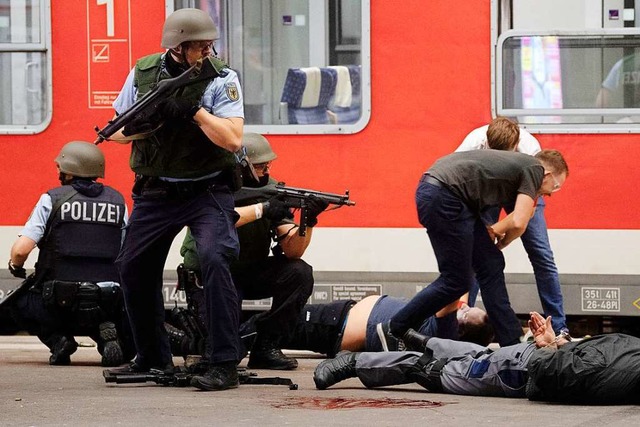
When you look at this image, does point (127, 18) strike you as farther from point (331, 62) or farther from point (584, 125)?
point (584, 125)

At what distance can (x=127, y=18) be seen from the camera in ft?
28.1

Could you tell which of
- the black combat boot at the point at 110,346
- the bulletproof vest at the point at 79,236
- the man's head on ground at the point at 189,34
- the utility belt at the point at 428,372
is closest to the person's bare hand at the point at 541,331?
the utility belt at the point at 428,372

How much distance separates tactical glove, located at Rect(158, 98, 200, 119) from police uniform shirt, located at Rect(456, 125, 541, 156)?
2.13 m

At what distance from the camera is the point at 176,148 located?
6.42 metres

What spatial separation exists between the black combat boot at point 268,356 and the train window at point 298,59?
1372 millimetres

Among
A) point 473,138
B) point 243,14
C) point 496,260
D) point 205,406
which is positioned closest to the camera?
point 205,406

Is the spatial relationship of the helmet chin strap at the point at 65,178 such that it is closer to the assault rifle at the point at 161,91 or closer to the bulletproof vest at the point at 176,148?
the bulletproof vest at the point at 176,148

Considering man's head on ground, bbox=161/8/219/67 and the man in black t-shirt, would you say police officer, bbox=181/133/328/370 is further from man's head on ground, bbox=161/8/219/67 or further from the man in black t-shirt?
man's head on ground, bbox=161/8/219/67

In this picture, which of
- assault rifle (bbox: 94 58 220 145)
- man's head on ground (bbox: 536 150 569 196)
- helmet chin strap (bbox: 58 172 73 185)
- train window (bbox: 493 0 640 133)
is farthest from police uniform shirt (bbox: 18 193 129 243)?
man's head on ground (bbox: 536 150 569 196)

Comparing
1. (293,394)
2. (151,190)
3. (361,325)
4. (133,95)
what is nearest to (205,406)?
(293,394)

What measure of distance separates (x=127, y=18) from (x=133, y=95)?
219 centimetres

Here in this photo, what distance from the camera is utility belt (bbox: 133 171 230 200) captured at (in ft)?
21.3

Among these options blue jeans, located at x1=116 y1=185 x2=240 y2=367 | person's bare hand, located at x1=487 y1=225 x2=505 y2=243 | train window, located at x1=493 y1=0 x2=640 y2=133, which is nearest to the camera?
blue jeans, located at x1=116 y1=185 x2=240 y2=367

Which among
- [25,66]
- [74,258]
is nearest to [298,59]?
[25,66]
